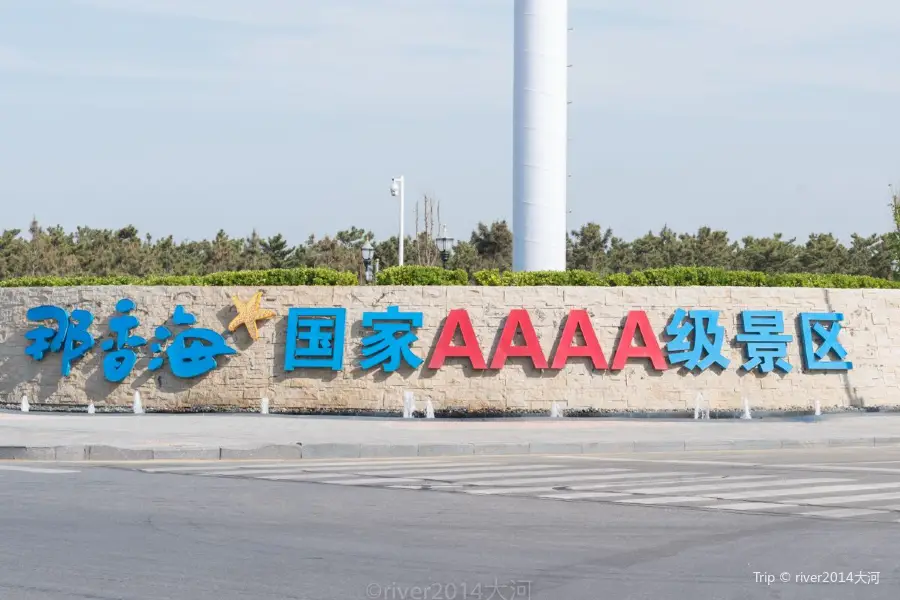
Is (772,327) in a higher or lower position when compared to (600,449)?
higher

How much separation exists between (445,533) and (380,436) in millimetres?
9495

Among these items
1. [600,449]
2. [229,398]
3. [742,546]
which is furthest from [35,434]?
[742,546]

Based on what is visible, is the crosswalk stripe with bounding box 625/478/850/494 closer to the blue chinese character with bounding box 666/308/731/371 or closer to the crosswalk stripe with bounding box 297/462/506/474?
the crosswalk stripe with bounding box 297/462/506/474

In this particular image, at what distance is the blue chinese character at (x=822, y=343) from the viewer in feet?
86.9

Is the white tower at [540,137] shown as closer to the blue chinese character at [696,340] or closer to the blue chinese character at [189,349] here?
the blue chinese character at [696,340]

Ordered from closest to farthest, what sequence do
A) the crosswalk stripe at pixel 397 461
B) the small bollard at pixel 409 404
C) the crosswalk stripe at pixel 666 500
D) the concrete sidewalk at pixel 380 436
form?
the crosswalk stripe at pixel 666 500
the crosswalk stripe at pixel 397 461
the concrete sidewalk at pixel 380 436
the small bollard at pixel 409 404

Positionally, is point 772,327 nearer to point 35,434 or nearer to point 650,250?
point 35,434

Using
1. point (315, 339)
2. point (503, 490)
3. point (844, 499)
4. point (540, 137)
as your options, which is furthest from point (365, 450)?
point (540, 137)

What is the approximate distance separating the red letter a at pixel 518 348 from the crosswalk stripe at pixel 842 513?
13903mm

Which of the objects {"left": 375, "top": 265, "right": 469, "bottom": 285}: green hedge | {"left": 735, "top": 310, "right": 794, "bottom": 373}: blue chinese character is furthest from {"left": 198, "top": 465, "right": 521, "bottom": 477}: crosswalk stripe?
{"left": 735, "top": 310, "right": 794, "bottom": 373}: blue chinese character

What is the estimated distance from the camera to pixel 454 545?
9.78 metres

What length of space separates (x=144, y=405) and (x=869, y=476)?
15969mm

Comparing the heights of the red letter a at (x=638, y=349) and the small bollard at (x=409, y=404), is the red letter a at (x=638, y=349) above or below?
above

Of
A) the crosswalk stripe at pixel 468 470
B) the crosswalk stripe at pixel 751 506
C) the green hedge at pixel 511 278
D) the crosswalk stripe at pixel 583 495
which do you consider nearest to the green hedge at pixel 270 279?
the green hedge at pixel 511 278
